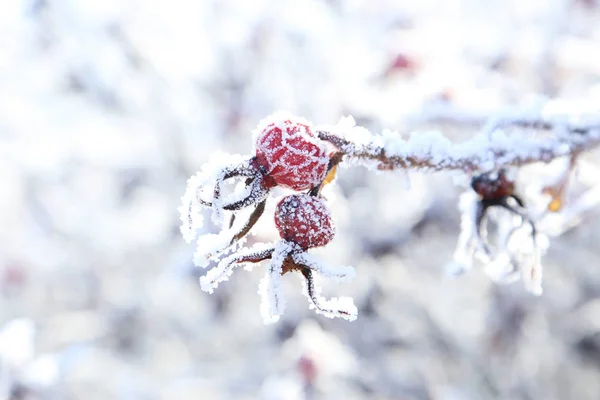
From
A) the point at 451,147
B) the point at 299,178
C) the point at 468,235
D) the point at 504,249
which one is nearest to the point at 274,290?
the point at 299,178

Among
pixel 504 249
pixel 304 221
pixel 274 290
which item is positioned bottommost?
pixel 274 290

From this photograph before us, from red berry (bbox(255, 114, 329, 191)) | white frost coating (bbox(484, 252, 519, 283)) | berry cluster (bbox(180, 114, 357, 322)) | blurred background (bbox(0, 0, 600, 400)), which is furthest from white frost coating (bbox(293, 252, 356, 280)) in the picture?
blurred background (bbox(0, 0, 600, 400))

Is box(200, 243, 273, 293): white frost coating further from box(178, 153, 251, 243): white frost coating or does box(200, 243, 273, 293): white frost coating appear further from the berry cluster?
box(178, 153, 251, 243): white frost coating

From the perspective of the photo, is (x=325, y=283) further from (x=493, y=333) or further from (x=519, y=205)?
(x=519, y=205)

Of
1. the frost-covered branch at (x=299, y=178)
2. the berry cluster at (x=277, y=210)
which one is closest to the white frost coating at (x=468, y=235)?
the frost-covered branch at (x=299, y=178)

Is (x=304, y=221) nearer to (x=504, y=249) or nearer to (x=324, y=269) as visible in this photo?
(x=324, y=269)

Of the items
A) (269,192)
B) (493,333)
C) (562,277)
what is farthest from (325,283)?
(269,192)
